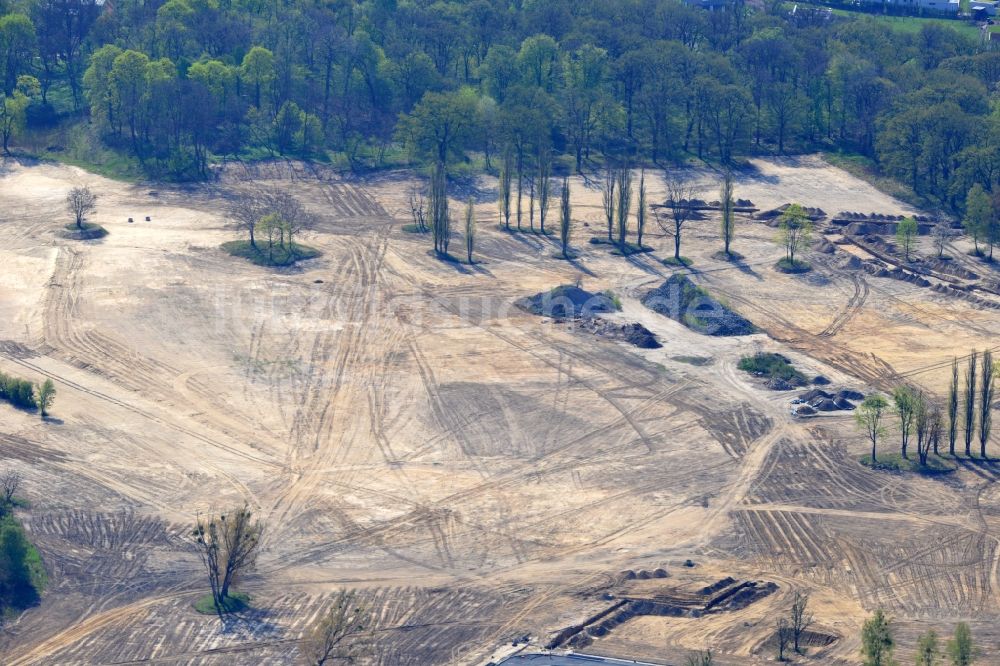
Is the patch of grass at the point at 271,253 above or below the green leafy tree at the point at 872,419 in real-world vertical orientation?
above

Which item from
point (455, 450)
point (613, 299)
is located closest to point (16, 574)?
point (455, 450)

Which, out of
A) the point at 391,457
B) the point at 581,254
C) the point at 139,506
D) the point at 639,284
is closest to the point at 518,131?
the point at 581,254

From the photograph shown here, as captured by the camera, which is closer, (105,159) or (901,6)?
(105,159)

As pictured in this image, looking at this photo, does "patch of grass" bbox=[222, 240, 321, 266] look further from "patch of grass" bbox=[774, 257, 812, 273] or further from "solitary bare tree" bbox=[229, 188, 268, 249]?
"patch of grass" bbox=[774, 257, 812, 273]

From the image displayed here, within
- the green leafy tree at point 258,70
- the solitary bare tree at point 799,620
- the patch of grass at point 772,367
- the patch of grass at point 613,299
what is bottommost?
the solitary bare tree at point 799,620

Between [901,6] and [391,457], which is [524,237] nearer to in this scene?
[391,457]

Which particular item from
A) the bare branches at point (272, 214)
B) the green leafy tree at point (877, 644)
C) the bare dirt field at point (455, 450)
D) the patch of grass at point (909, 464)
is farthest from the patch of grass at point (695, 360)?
the green leafy tree at point (877, 644)

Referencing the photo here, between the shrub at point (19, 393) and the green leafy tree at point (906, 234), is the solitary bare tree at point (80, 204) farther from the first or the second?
the green leafy tree at point (906, 234)
